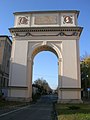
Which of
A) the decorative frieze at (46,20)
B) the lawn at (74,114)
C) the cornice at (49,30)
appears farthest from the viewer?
the decorative frieze at (46,20)

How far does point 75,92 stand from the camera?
Answer: 31781mm

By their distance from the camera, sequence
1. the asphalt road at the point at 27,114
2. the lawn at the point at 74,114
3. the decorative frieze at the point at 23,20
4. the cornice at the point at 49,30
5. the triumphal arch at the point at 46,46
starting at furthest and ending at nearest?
the decorative frieze at the point at 23,20 < the cornice at the point at 49,30 < the triumphal arch at the point at 46,46 < the asphalt road at the point at 27,114 < the lawn at the point at 74,114

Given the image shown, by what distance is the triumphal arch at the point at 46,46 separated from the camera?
32.3m

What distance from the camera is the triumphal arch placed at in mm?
32344

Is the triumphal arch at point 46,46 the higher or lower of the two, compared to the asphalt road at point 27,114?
higher

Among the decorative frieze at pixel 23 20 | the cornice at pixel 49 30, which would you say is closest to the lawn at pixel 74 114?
the cornice at pixel 49 30

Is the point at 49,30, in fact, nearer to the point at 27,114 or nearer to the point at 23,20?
the point at 23,20

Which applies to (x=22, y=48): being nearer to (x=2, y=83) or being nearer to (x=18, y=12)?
(x=18, y=12)

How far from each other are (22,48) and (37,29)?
3.97 meters

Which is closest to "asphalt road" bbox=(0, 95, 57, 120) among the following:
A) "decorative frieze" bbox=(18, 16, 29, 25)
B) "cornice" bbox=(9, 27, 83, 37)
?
"cornice" bbox=(9, 27, 83, 37)

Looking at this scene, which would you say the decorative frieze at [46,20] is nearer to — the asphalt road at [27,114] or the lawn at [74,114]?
the asphalt road at [27,114]

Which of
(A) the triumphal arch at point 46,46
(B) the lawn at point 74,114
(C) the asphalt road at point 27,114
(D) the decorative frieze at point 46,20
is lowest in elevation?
(C) the asphalt road at point 27,114

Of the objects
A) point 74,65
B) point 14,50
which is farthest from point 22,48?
point 74,65

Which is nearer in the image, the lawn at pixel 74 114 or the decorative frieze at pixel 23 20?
the lawn at pixel 74 114
